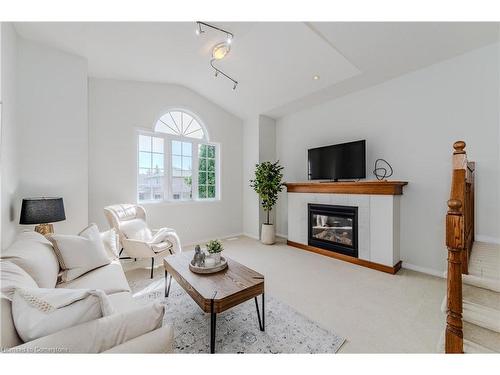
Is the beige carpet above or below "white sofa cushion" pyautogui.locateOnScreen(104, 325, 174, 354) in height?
below

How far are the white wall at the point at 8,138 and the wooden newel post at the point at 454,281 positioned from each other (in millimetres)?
3511

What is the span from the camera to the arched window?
3.95 m

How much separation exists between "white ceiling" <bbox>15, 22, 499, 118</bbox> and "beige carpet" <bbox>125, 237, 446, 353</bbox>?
2.86 m

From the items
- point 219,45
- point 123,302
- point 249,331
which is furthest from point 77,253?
point 219,45

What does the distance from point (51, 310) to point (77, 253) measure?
1187mm

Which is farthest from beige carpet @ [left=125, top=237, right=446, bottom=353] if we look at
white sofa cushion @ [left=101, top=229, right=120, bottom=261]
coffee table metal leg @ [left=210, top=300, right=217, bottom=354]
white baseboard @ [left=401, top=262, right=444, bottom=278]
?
coffee table metal leg @ [left=210, top=300, right=217, bottom=354]

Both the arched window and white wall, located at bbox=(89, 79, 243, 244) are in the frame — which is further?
the arched window

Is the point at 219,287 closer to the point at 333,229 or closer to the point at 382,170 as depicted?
the point at 333,229

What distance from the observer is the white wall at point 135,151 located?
3.40 metres

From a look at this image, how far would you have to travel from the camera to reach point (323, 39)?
2707mm

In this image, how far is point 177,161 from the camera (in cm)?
431

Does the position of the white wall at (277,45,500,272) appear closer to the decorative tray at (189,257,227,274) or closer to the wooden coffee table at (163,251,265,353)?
the wooden coffee table at (163,251,265,353)

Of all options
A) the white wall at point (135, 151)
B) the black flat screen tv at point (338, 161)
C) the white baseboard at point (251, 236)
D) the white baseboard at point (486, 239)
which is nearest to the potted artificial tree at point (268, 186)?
the white baseboard at point (251, 236)
